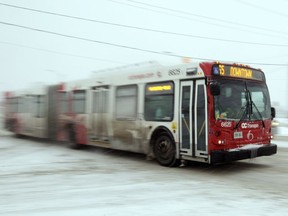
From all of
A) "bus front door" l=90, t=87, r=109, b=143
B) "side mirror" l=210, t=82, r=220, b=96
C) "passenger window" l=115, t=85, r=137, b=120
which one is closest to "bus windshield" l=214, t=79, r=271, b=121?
"side mirror" l=210, t=82, r=220, b=96

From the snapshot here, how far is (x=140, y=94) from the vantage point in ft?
38.7

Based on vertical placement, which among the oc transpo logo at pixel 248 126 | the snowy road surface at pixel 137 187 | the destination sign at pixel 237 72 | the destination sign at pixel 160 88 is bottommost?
the snowy road surface at pixel 137 187

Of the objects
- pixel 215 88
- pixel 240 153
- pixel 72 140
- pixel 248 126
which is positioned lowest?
pixel 72 140

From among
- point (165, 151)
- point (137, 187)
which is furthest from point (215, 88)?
point (137, 187)

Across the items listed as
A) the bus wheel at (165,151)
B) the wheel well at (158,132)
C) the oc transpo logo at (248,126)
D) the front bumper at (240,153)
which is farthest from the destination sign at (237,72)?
the bus wheel at (165,151)

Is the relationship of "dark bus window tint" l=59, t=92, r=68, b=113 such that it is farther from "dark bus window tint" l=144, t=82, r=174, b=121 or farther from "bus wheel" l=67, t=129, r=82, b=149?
"dark bus window tint" l=144, t=82, r=174, b=121

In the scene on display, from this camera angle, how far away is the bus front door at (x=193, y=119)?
9648 millimetres

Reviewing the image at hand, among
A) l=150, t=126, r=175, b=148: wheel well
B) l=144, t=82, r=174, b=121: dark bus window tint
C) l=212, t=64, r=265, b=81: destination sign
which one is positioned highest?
l=212, t=64, r=265, b=81: destination sign

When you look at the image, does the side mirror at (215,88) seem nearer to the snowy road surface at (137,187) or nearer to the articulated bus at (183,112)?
the articulated bus at (183,112)

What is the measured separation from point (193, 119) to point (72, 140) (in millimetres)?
7125

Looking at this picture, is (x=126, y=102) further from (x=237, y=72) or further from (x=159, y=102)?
(x=237, y=72)

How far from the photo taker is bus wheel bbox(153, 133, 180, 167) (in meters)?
10.6

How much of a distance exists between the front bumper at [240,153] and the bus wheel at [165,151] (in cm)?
147

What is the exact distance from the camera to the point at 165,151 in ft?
35.6
